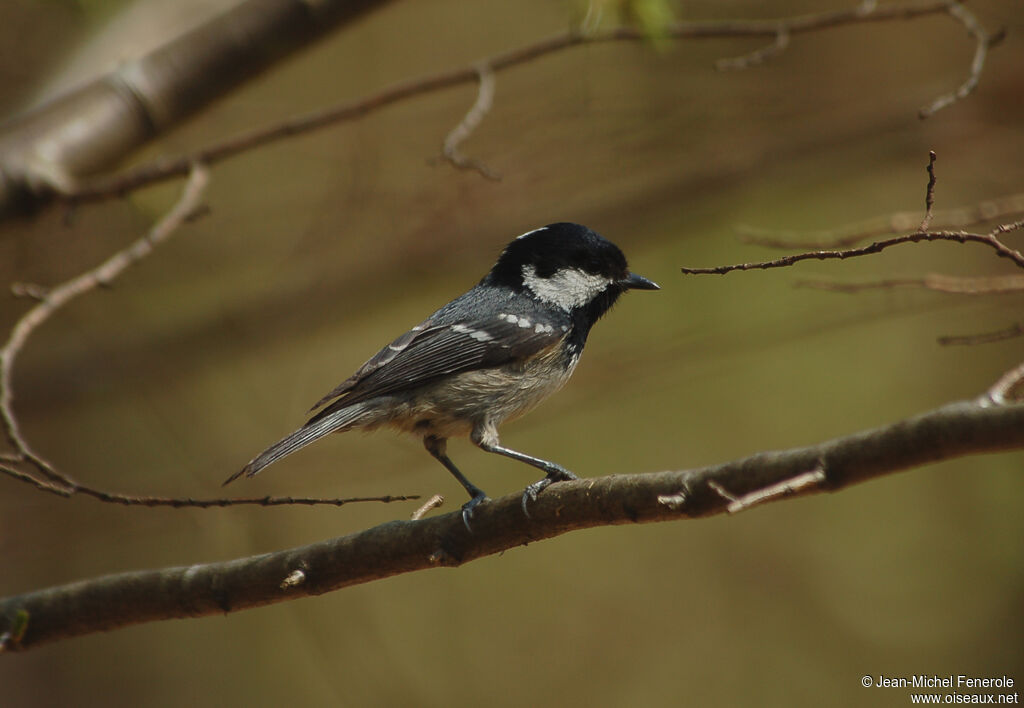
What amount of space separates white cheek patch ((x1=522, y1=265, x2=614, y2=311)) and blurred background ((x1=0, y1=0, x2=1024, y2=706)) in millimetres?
1018

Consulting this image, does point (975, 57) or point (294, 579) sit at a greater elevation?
point (975, 57)

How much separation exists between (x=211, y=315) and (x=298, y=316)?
0.54m

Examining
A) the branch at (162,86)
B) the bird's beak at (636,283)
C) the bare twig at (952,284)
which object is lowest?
the bare twig at (952,284)

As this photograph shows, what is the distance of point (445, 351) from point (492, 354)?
17cm

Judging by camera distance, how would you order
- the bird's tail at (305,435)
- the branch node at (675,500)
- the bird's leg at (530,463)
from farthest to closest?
the bird's tail at (305,435) → the bird's leg at (530,463) → the branch node at (675,500)

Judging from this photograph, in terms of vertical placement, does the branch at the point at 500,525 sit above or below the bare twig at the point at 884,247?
below

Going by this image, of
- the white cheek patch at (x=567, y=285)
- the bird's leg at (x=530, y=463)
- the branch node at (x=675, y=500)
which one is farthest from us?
the white cheek patch at (x=567, y=285)

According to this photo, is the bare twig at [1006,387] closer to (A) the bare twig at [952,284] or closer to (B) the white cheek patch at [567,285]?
(A) the bare twig at [952,284]

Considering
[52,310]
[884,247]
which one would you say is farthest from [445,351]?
[884,247]

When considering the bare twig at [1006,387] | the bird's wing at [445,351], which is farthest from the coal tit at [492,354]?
the bare twig at [1006,387]

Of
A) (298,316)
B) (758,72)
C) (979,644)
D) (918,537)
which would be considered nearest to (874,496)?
(918,537)

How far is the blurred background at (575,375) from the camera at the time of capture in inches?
188

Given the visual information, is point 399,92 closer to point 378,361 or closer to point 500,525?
point 378,361

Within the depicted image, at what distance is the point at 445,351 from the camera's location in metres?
3.28
